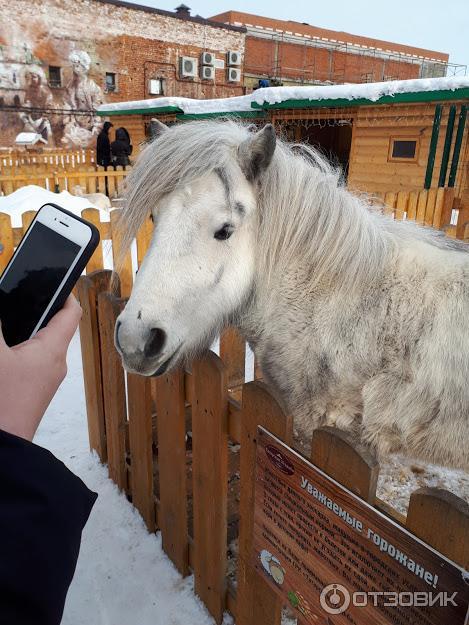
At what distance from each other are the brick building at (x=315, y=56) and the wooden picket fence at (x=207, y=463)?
31467 millimetres

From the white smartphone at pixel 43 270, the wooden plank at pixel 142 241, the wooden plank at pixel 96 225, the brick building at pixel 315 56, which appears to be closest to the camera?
the white smartphone at pixel 43 270

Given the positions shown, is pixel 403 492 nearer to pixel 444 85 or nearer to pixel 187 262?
pixel 187 262

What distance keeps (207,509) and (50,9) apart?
26506mm

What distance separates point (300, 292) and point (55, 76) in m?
25.7

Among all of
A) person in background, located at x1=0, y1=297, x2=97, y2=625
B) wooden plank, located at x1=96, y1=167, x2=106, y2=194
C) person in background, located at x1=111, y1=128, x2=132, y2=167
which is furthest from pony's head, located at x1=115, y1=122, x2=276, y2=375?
person in background, located at x1=111, y1=128, x2=132, y2=167

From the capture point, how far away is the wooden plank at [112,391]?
7.61ft

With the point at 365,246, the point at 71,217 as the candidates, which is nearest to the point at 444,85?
the point at 365,246

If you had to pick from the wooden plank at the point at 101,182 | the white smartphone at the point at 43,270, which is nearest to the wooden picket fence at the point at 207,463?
the white smartphone at the point at 43,270

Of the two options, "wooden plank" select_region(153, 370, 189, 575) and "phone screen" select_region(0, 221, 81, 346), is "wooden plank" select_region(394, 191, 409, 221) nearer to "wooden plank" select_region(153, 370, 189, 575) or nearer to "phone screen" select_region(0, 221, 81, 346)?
"wooden plank" select_region(153, 370, 189, 575)

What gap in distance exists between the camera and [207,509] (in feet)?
6.07

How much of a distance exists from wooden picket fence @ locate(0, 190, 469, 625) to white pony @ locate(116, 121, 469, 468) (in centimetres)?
28

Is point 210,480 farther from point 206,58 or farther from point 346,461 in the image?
point 206,58

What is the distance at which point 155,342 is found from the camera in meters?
1.63

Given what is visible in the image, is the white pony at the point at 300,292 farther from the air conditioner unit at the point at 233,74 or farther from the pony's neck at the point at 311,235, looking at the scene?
the air conditioner unit at the point at 233,74
